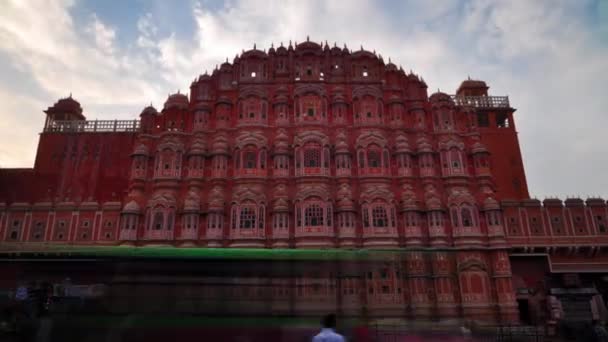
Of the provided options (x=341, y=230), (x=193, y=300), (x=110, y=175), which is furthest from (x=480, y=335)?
(x=110, y=175)

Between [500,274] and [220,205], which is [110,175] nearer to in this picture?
[220,205]

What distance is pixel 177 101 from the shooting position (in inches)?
1393

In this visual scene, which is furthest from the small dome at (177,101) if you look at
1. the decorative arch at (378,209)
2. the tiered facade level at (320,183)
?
the decorative arch at (378,209)

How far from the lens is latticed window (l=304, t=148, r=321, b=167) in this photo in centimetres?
3145

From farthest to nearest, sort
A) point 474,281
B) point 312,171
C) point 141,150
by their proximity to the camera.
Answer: point 141,150
point 312,171
point 474,281

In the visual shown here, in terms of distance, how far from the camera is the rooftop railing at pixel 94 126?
39.2 m

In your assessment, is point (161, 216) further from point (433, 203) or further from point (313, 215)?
point (433, 203)

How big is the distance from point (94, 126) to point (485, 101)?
37608 mm

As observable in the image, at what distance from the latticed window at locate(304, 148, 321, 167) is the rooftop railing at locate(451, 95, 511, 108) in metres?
15.9

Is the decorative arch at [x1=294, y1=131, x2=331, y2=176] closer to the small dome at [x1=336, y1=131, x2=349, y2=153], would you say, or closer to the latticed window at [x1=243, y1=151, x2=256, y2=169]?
the small dome at [x1=336, y1=131, x2=349, y2=153]

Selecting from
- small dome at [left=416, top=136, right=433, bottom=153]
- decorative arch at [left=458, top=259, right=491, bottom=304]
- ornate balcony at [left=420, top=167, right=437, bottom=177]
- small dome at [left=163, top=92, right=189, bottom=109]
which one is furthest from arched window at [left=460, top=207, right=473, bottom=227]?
small dome at [left=163, top=92, right=189, bottom=109]

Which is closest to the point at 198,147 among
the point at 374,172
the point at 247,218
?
the point at 247,218

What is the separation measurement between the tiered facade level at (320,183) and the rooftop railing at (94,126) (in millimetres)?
2873

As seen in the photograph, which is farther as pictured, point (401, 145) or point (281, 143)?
point (401, 145)
